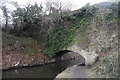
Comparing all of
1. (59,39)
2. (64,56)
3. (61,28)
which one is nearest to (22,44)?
A: (59,39)

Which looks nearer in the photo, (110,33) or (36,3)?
(110,33)

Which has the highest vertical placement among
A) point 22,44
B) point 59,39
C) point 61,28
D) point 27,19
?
point 27,19

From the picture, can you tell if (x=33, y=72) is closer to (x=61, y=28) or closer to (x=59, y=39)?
(x=59, y=39)

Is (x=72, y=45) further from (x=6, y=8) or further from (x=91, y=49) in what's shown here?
(x=6, y=8)

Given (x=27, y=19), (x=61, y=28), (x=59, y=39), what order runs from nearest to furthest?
(x=61, y=28) < (x=59, y=39) < (x=27, y=19)

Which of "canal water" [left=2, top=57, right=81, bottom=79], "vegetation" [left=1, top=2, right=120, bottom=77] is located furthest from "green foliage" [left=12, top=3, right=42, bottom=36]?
"canal water" [left=2, top=57, right=81, bottom=79]

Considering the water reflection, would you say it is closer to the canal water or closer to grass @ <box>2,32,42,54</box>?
the canal water

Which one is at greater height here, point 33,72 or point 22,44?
point 22,44

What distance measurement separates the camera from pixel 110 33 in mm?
13070

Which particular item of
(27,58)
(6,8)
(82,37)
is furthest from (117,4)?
(6,8)

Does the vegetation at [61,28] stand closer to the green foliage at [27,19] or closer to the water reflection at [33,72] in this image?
the green foliage at [27,19]

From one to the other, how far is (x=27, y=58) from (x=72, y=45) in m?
3.93

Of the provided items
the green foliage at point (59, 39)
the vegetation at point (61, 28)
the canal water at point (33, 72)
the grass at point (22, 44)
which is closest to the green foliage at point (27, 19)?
the vegetation at point (61, 28)

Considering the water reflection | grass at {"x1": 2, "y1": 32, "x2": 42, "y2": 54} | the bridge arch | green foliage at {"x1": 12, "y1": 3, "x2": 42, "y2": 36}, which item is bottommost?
the water reflection
